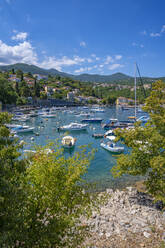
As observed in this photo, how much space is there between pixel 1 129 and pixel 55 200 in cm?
275

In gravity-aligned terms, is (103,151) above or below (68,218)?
below

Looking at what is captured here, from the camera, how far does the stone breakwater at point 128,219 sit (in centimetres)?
1021

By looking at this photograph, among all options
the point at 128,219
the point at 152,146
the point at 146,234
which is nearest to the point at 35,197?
the point at 146,234

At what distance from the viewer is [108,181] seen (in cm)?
1950

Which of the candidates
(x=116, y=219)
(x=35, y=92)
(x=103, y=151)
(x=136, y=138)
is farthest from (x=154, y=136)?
(x=35, y=92)

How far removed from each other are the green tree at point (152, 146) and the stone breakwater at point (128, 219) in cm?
142

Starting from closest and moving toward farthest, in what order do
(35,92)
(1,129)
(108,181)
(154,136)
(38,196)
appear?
(1,129) → (38,196) → (154,136) → (108,181) → (35,92)

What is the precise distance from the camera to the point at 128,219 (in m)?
11.7

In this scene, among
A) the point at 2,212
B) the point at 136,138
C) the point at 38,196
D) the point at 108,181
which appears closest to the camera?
the point at 2,212

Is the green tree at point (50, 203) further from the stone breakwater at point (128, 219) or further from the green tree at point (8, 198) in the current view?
the stone breakwater at point (128, 219)

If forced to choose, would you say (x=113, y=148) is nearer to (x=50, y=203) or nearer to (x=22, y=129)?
(x=50, y=203)

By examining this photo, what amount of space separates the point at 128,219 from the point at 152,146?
519cm

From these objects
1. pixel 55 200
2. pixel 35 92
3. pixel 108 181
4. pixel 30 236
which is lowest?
pixel 108 181

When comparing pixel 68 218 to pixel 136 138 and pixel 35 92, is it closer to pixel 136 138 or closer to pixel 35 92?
pixel 136 138
